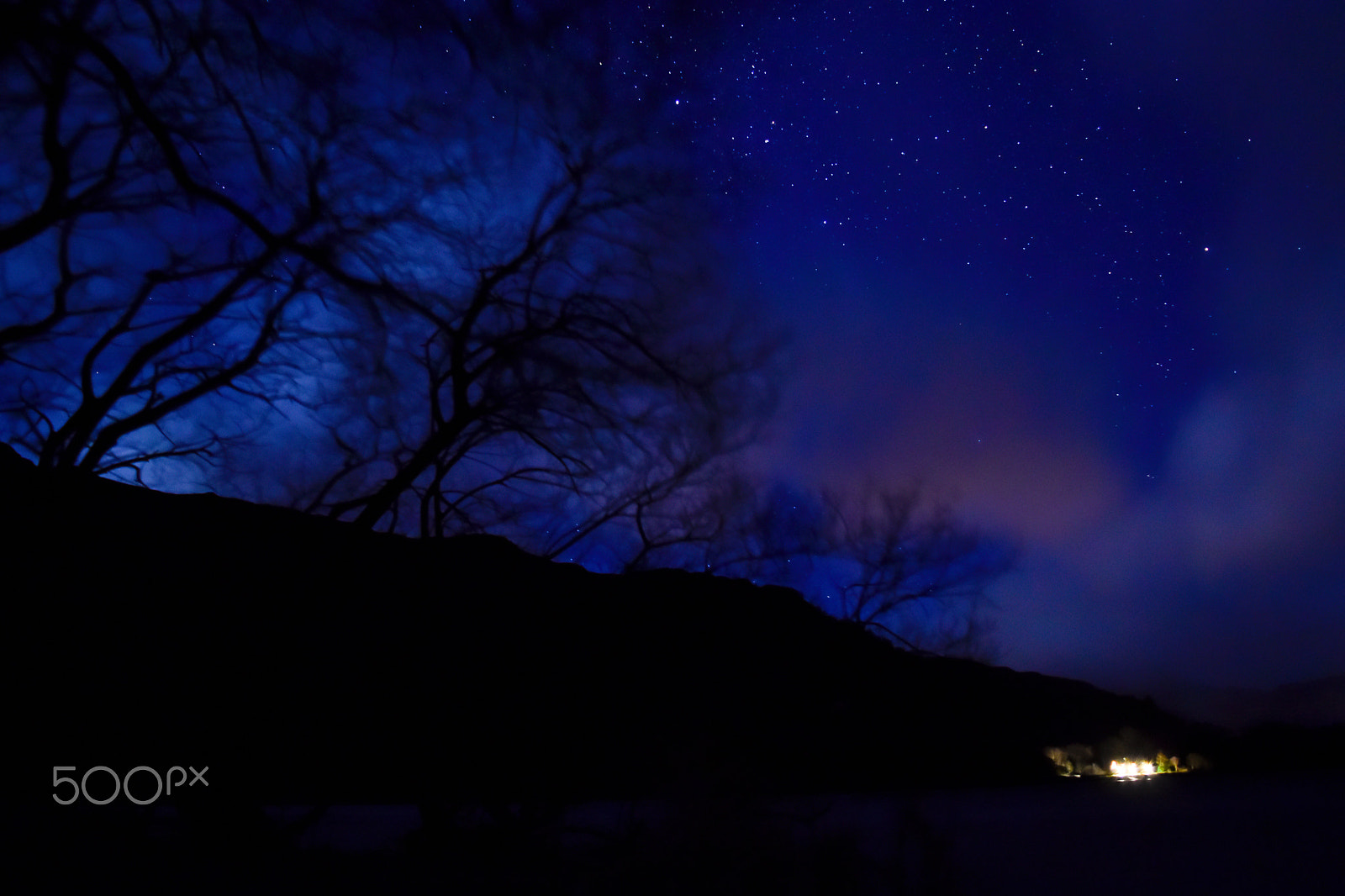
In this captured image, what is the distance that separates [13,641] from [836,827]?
5.42 meters

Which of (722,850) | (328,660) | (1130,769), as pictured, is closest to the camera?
(722,850)

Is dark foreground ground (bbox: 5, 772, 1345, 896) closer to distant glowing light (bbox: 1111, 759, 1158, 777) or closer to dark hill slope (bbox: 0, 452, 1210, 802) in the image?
dark hill slope (bbox: 0, 452, 1210, 802)

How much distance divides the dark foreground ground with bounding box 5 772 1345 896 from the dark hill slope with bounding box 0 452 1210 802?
0.31 m

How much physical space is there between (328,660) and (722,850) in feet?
11.4

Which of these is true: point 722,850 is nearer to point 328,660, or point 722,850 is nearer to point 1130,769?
point 328,660

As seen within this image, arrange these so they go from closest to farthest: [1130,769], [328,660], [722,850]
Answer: [722,850], [328,660], [1130,769]

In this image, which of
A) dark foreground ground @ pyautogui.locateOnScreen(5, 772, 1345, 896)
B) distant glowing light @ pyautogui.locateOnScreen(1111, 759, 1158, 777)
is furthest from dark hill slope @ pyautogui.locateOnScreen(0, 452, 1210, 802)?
distant glowing light @ pyautogui.locateOnScreen(1111, 759, 1158, 777)

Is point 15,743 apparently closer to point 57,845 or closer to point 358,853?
point 57,845

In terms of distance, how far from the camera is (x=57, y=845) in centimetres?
371

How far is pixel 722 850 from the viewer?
391 cm

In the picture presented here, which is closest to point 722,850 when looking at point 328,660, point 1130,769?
point 328,660

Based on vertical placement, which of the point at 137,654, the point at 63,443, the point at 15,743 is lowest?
the point at 15,743

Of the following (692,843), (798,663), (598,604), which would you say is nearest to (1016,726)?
(798,663)

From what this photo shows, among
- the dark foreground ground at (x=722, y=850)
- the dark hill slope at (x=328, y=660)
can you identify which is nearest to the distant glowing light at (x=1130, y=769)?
the dark foreground ground at (x=722, y=850)
